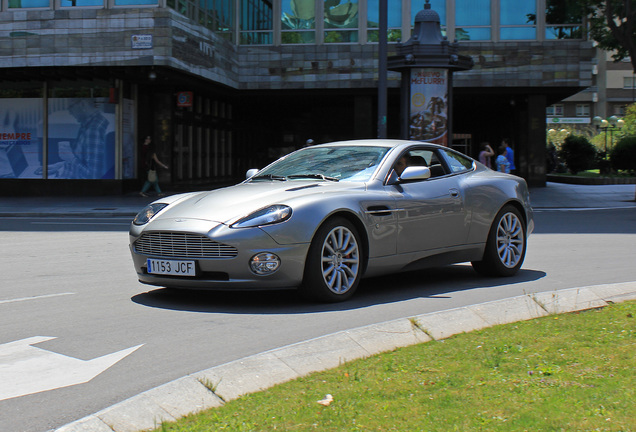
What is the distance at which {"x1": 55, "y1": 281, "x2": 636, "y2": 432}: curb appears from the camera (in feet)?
12.0

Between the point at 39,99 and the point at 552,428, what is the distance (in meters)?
26.1

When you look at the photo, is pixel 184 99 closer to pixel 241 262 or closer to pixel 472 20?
pixel 472 20

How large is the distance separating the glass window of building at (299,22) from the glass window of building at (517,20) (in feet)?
23.1

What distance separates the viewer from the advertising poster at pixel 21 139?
26938mm

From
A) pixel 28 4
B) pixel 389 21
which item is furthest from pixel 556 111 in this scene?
pixel 28 4

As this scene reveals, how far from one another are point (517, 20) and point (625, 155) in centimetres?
1082

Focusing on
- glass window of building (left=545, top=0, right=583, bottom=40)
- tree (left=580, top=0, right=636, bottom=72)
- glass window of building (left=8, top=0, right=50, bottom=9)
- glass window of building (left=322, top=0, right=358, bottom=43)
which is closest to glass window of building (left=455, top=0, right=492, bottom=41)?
glass window of building (left=545, top=0, right=583, bottom=40)

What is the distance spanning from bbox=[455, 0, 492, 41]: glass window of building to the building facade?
38 mm

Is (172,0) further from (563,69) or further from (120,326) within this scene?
(120,326)

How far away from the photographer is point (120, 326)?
19.4 ft

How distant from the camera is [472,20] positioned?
103ft

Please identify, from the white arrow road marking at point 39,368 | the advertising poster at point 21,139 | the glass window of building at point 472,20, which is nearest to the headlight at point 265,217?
the white arrow road marking at point 39,368

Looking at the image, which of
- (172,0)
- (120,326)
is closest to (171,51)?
Result: (172,0)

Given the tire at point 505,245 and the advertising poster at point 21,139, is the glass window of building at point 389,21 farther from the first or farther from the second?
the tire at point 505,245
